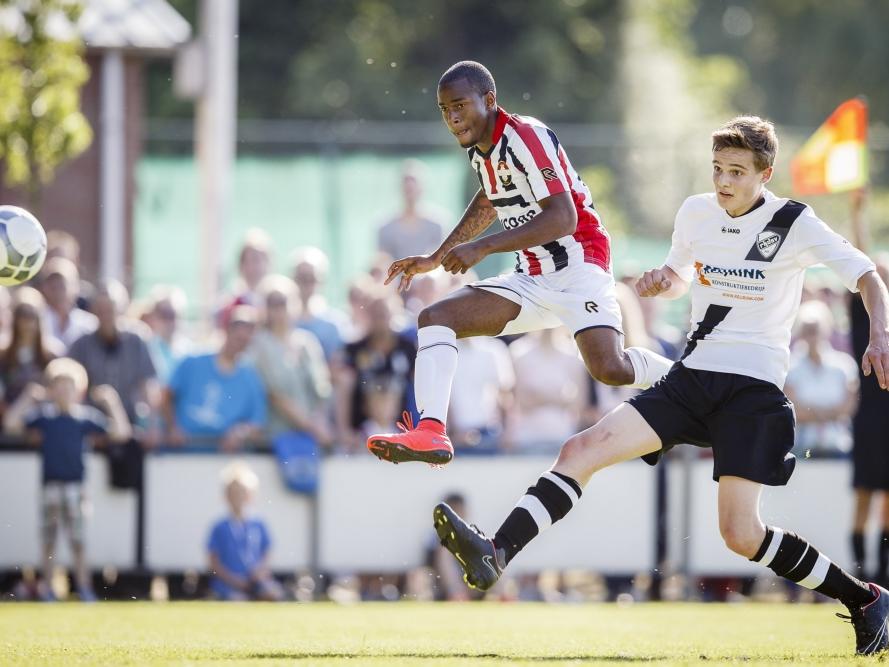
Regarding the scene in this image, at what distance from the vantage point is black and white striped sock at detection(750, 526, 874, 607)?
289 inches

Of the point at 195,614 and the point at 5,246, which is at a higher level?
the point at 5,246

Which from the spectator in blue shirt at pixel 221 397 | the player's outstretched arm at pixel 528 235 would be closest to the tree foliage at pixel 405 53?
the spectator in blue shirt at pixel 221 397

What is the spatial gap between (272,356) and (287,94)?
2240cm

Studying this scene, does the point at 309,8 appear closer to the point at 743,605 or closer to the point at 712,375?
the point at 743,605

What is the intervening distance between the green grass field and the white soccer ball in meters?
2.02

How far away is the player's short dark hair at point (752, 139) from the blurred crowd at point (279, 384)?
14.7 ft

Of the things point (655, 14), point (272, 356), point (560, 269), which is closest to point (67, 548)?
point (272, 356)

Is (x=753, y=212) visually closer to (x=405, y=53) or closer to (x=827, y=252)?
(x=827, y=252)

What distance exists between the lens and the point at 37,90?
14.1 meters

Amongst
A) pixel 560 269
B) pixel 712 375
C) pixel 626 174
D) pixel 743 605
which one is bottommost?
pixel 743 605

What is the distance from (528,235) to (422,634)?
2.54 m

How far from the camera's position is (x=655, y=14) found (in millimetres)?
37906

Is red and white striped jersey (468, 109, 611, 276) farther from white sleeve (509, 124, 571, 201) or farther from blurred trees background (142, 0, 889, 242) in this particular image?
blurred trees background (142, 0, 889, 242)

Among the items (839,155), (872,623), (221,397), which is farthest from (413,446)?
(839,155)
